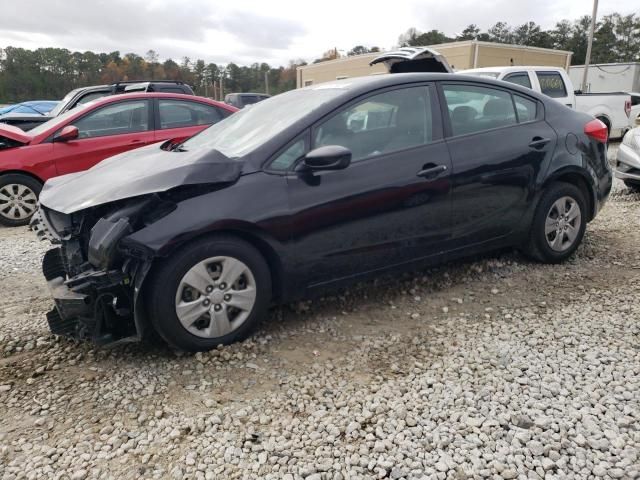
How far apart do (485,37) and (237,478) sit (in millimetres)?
70649

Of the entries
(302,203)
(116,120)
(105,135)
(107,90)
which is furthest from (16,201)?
(302,203)

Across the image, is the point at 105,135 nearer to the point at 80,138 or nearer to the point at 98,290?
the point at 80,138

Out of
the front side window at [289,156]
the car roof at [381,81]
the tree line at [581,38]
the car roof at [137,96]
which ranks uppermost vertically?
the tree line at [581,38]

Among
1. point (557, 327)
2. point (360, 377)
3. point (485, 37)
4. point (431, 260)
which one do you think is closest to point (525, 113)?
point (431, 260)

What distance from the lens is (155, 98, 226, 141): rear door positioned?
7.12m

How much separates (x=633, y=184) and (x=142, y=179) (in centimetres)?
672

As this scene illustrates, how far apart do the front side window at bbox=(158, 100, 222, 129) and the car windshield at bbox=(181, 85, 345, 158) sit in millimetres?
3378

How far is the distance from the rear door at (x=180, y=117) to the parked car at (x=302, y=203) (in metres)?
3.39

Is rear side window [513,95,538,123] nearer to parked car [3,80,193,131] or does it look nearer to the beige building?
parked car [3,80,193,131]

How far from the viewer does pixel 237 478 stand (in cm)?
208

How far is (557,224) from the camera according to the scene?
13.8 ft

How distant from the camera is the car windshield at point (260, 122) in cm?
328

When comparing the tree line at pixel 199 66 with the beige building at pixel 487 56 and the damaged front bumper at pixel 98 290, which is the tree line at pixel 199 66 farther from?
the damaged front bumper at pixel 98 290

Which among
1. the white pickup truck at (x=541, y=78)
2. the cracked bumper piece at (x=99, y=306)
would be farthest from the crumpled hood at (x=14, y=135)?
the white pickup truck at (x=541, y=78)
